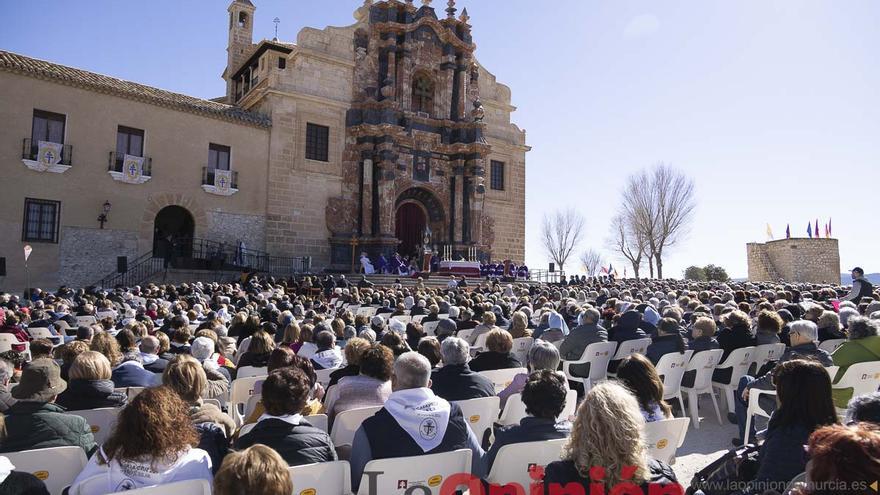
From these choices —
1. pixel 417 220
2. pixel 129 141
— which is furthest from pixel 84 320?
pixel 417 220

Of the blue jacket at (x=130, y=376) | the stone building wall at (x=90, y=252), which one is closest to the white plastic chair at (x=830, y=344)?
the blue jacket at (x=130, y=376)

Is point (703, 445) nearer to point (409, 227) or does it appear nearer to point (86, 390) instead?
point (86, 390)

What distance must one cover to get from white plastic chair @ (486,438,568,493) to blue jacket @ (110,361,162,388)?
3555mm

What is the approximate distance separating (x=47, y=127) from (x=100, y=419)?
66.0ft

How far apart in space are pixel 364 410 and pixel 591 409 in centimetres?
208

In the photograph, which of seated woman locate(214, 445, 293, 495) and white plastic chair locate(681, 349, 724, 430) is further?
white plastic chair locate(681, 349, 724, 430)

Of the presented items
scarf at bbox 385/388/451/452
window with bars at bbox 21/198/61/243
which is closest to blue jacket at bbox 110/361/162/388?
scarf at bbox 385/388/451/452

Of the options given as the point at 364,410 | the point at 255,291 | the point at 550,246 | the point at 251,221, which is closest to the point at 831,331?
the point at 364,410

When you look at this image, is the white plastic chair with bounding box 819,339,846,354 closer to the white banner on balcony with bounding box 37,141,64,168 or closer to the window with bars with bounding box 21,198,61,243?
the window with bars with bounding box 21,198,61,243

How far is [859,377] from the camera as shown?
16.9 feet

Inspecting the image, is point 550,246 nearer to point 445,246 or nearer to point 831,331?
point 445,246

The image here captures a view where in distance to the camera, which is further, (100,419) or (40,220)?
(40,220)

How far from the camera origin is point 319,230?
2634 cm

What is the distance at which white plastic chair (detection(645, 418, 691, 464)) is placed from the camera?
3.68 metres
